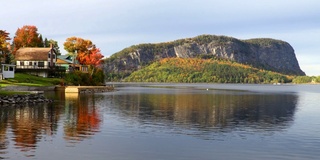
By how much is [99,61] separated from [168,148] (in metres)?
114

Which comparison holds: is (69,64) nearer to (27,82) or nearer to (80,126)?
(27,82)

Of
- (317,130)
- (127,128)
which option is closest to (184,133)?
(127,128)

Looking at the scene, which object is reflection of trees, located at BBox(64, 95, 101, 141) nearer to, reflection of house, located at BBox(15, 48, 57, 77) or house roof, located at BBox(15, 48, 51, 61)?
reflection of house, located at BBox(15, 48, 57, 77)

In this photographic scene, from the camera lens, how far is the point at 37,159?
23625 millimetres

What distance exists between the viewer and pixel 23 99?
64.1 m

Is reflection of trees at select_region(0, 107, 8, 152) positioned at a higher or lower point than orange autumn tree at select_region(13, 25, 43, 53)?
lower

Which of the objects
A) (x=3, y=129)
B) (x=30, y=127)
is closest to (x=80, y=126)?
(x=30, y=127)

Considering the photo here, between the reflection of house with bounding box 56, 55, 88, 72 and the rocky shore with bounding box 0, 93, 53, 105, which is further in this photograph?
the reflection of house with bounding box 56, 55, 88, 72

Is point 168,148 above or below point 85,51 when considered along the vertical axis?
below

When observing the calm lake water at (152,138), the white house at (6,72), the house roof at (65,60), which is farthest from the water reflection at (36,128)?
the house roof at (65,60)

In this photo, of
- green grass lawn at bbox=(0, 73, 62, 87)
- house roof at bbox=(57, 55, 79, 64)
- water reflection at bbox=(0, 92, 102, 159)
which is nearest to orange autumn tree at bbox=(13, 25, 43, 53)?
house roof at bbox=(57, 55, 79, 64)

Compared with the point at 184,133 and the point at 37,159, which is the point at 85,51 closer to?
the point at 184,133

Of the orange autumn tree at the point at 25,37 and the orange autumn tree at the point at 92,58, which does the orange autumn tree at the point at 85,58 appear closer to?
the orange autumn tree at the point at 92,58

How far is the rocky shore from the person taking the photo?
60.0 meters
